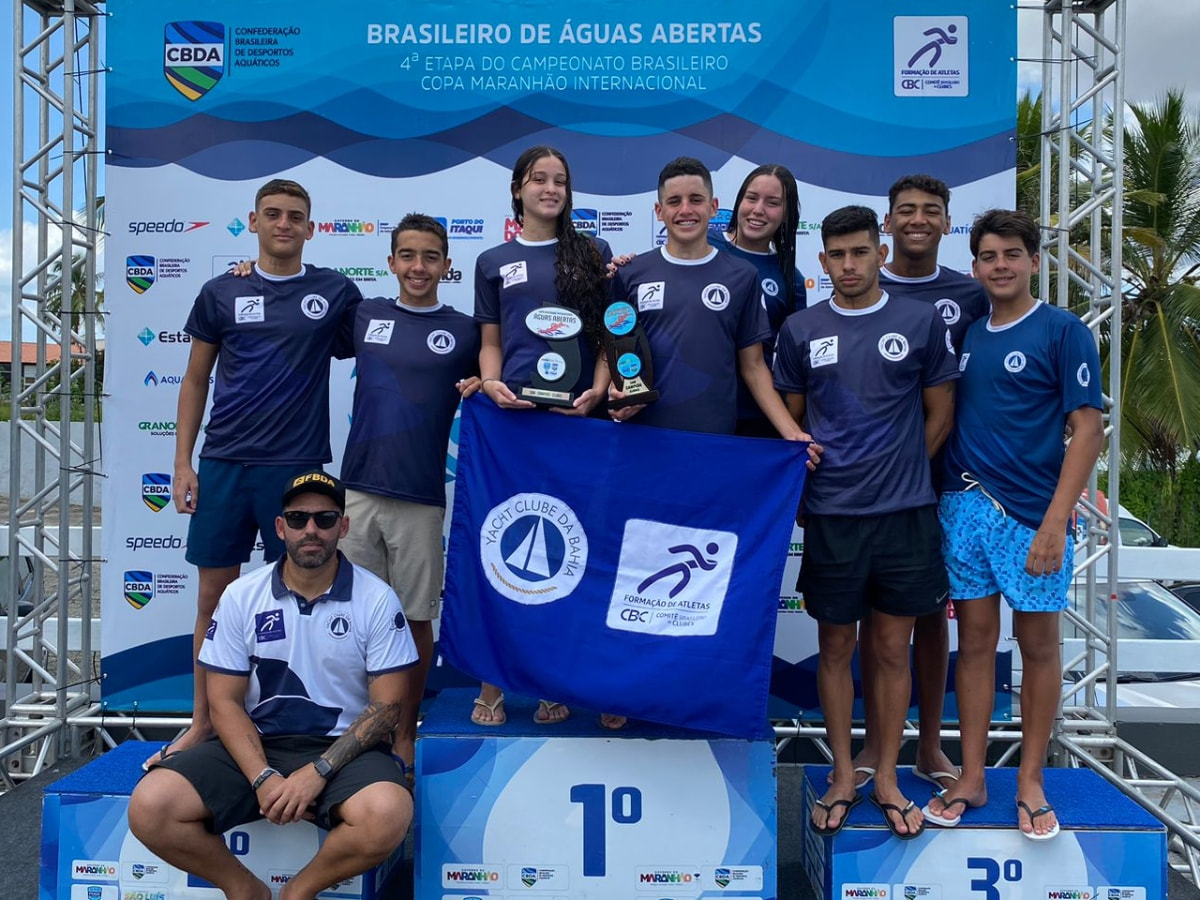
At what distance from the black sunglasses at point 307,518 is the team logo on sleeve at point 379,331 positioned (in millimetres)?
720

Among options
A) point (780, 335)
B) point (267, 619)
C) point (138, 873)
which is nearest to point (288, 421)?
point (267, 619)

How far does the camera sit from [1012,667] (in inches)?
179

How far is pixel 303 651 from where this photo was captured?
2.84 metres

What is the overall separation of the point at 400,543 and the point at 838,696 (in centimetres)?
151

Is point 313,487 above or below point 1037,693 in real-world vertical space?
above

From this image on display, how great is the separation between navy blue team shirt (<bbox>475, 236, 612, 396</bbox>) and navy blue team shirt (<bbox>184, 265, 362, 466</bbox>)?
69 cm

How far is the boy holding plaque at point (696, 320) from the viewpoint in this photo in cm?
291

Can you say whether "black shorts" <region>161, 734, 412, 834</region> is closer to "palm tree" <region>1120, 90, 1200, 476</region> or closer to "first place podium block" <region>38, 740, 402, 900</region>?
"first place podium block" <region>38, 740, 402, 900</region>

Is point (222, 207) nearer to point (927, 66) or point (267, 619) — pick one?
point (267, 619)

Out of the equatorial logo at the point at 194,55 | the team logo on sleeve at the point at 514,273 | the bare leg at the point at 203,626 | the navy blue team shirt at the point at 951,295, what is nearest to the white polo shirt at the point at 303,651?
the bare leg at the point at 203,626

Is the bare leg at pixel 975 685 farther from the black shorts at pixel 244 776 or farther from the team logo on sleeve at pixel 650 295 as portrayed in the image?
the black shorts at pixel 244 776

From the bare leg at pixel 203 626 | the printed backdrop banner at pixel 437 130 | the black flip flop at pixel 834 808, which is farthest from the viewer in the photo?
the printed backdrop banner at pixel 437 130

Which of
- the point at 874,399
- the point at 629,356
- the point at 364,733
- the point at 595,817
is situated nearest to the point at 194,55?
the point at 629,356

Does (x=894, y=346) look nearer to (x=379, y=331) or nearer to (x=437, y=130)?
(x=379, y=331)
